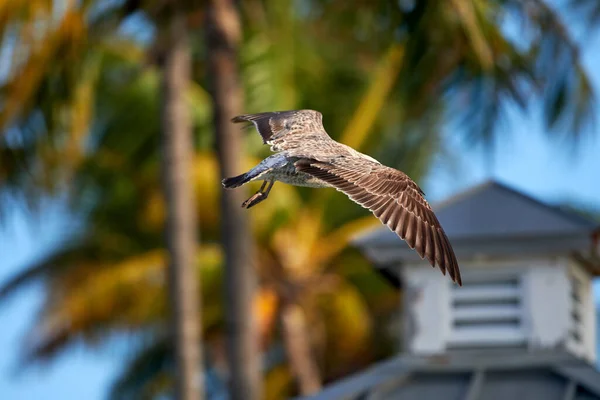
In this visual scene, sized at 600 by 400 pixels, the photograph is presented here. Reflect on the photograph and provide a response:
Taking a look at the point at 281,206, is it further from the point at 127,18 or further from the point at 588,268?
the point at 588,268

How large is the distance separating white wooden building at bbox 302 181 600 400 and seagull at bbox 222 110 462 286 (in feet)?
5.66

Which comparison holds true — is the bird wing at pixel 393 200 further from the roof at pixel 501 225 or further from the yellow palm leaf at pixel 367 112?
the yellow palm leaf at pixel 367 112

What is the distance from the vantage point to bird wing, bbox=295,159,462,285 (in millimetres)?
5805

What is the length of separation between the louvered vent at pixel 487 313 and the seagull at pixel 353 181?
1.90 meters

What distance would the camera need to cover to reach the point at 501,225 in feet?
27.0

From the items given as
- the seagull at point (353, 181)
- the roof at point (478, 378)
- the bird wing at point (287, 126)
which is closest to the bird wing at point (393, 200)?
the seagull at point (353, 181)

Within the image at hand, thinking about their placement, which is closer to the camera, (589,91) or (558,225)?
(558,225)

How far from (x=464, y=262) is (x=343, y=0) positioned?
6572 mm

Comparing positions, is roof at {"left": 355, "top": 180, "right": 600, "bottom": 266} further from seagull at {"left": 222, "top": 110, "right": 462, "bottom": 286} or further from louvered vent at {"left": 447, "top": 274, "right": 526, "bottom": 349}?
seagull at {"left": 222, "top": 110, "right": 462, "bottom": 286}

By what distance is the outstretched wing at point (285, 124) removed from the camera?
6.62m

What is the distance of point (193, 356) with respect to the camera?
1286 centimetres

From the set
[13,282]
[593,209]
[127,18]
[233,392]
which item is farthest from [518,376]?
[593,209]

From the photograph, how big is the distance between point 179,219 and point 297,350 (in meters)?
5.97

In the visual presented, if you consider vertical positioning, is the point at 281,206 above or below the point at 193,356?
above
